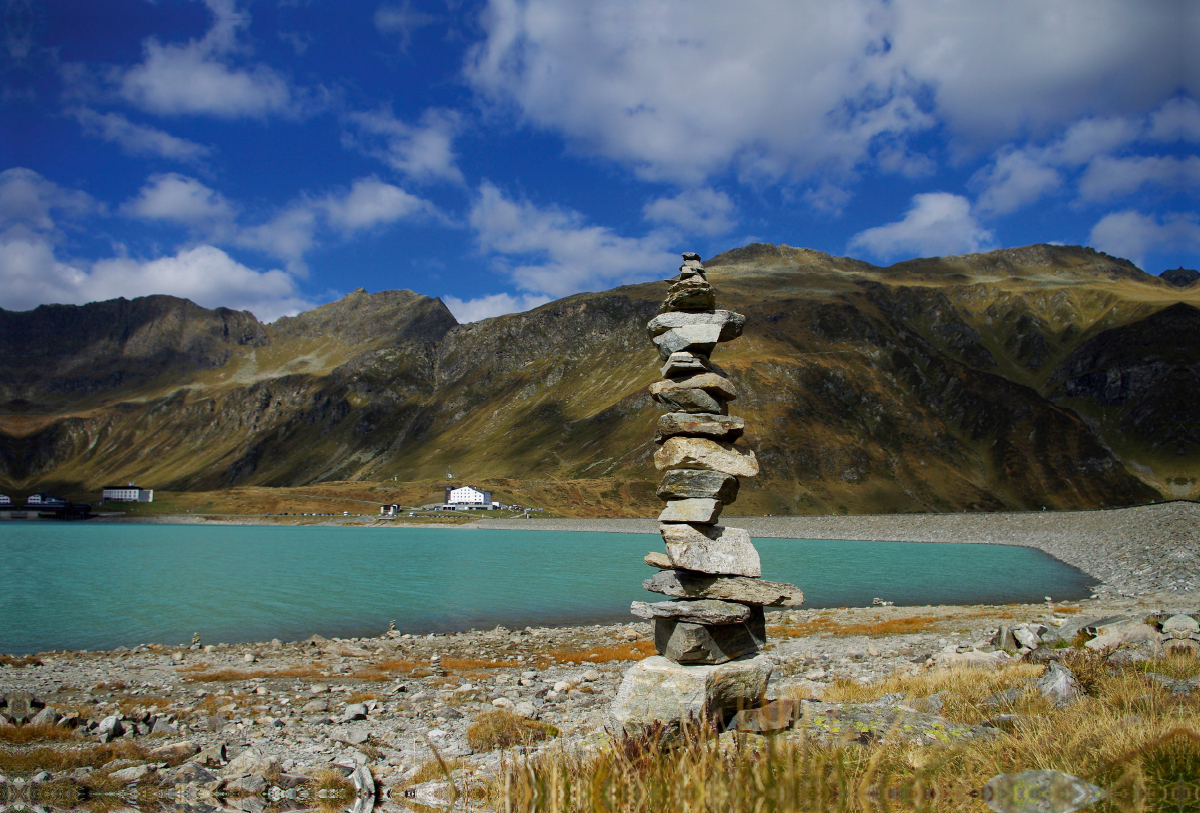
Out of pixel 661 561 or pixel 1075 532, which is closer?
pixel 661 561

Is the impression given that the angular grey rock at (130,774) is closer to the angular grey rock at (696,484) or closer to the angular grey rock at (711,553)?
the angular grey rock at (711,553)

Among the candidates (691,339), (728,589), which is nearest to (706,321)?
(691,339)

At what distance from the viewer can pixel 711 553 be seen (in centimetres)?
1132

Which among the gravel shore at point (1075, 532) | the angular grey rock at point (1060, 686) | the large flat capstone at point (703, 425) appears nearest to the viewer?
the angular grey rock at point (1060, 686)

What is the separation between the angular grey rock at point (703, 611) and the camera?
35.6 ft

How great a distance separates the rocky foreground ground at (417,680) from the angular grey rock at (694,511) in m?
3.40

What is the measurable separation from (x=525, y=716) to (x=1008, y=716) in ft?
32.8

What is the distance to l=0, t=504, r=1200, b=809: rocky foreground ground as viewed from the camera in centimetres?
1273

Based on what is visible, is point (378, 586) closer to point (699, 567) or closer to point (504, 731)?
point (504, 731)

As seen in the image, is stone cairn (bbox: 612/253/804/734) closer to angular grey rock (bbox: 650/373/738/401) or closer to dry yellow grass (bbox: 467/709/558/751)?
angular grey rock (bbox: 650/373/738/401)

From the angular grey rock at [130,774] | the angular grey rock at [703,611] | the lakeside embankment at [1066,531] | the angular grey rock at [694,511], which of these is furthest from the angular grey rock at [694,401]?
the lakeside embankment at [1066,531]

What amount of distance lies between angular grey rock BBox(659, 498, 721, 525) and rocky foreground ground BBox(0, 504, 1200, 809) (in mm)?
3396

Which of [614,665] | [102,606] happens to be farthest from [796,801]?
[102,606]

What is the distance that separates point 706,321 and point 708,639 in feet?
18.8
